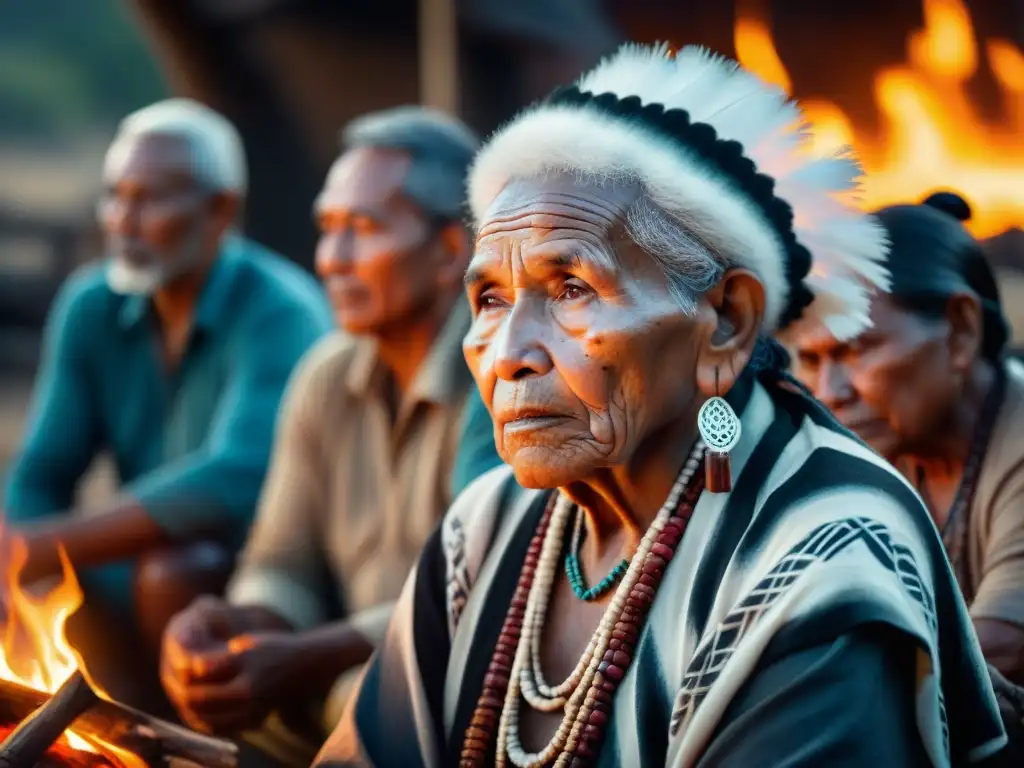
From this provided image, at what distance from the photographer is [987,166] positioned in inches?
221

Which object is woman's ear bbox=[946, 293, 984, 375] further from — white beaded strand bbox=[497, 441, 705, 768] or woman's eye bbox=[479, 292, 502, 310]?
woman's eye bbox=[479, 292, 502, 310]

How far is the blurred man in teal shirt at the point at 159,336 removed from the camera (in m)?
4.90

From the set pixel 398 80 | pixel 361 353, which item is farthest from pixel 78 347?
pixel 398 80

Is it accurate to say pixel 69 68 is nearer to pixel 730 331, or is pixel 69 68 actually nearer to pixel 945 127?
pixel 945 127

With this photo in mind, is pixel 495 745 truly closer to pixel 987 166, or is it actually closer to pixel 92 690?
pixel 92 690

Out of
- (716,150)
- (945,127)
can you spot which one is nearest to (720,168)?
(716,150)

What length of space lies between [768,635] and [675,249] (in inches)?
24.6

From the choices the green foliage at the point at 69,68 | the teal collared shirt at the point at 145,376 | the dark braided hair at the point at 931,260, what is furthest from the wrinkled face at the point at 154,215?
the green foliage at the point at 69,68

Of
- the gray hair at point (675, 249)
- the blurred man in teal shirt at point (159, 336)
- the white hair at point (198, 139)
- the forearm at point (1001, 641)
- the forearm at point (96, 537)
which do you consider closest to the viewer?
the gray hair at point (675, 249)

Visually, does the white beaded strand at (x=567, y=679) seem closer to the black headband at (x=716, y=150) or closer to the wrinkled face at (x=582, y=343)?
the wrinkled face at (x=582, y=343)

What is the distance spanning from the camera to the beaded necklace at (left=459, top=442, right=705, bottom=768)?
223cm

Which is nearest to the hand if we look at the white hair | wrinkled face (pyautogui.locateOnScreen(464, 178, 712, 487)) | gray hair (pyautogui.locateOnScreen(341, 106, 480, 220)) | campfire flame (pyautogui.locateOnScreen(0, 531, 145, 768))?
campfire flame (pyautogui.locateOnScreen(0, 531, 145, 768))

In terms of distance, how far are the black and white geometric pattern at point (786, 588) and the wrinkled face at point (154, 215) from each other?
3.49 m

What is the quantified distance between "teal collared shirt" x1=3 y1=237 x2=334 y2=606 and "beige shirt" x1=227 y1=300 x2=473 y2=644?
71cm
